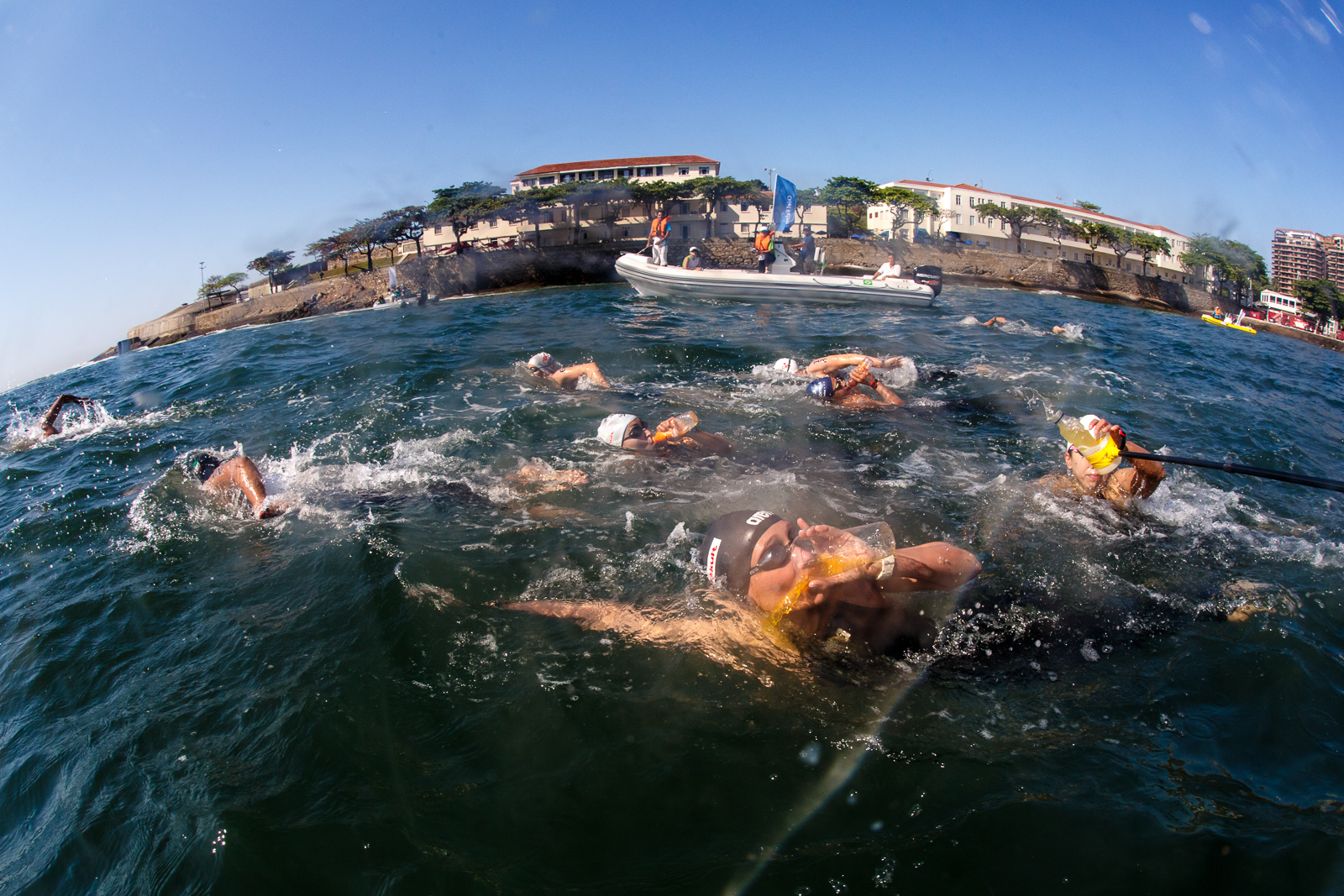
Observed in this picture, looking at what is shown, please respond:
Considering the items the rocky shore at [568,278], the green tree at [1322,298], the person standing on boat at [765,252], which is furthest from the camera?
the rocky shore at [568,278]

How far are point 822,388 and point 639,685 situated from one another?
5.95 meters

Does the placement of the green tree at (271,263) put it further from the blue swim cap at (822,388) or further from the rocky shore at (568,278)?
the blue swim cap at (822,388)

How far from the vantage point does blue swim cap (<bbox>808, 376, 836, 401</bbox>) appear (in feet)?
27.5

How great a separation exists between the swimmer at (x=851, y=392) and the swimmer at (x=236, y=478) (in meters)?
6.56

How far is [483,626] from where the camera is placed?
391 centimetres

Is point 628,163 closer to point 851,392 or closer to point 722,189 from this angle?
point 722,189

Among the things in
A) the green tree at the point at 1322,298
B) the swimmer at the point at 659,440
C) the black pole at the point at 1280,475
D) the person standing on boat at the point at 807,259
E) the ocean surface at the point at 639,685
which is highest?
the person standing on boat at the point at 807,259

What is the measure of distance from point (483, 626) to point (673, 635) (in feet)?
4.13

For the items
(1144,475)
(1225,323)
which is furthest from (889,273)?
(1225,323)

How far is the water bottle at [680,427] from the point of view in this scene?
6211mm

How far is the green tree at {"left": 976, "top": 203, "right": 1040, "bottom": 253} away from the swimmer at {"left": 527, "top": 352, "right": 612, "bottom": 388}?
59.0 m

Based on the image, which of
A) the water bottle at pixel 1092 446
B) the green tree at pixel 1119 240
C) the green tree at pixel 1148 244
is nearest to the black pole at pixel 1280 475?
the water bottle at pixel 1092 446

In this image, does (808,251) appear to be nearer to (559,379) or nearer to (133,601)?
(559,379)

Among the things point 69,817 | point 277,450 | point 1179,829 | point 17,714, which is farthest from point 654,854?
point 277,450
